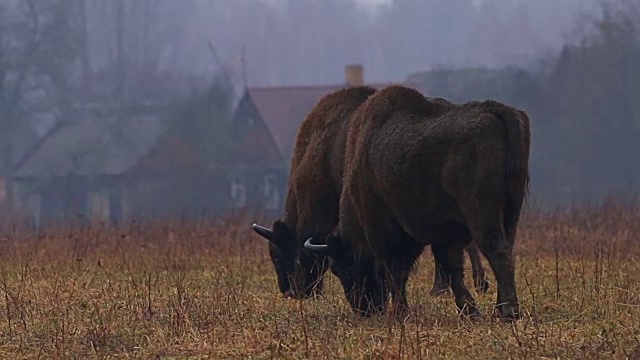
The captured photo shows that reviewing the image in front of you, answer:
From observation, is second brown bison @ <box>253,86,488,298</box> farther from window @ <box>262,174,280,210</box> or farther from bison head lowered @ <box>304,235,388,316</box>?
window @ <box>262,174,280,210</box>

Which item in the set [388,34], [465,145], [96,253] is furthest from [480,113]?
[388,34]

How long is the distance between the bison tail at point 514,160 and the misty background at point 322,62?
18.9 m

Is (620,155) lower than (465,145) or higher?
lower

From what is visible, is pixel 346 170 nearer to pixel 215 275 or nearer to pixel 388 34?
pixel 215 275

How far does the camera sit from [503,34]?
78250mm

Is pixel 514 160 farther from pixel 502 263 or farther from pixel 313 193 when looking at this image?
pixel 313 193

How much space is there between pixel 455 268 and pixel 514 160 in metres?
1.98

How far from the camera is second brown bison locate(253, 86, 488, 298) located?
43.0ft

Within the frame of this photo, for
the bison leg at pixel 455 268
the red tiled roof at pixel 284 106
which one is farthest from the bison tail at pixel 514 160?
the red tiled roof at pixel 284 106

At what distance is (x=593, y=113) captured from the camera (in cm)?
4591

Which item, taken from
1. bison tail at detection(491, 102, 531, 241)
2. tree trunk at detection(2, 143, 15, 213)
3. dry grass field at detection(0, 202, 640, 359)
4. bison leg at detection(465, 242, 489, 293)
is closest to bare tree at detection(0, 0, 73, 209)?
tree trunk at detection(2, 143, 15, 213)

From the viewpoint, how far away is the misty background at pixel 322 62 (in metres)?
45.6

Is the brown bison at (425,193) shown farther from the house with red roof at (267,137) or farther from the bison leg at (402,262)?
the house with red roof at (267,137)

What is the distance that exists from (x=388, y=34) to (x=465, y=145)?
296ft
